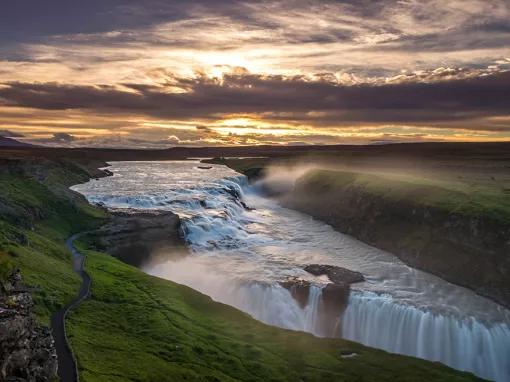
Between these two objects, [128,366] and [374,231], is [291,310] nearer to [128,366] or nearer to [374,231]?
[128,366]

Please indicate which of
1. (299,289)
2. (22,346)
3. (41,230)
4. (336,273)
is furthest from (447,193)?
(22,346)

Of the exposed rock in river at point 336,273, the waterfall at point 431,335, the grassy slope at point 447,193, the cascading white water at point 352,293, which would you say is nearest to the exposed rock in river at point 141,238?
the cascading white water at point 352,293

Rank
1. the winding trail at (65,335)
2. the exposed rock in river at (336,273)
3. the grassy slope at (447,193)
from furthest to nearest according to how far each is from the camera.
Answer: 1. the grassy slope at (447,193)
2. the exposed rock in river at (336,273)
3. the winding trail at (65,335)

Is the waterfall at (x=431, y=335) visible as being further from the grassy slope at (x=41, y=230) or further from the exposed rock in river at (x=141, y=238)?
the exposed rock in river at (x=141, y=238)

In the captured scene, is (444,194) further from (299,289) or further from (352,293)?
(299,289)

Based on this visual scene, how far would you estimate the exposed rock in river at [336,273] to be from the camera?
7049 cm

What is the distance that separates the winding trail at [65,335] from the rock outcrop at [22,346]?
3.29m

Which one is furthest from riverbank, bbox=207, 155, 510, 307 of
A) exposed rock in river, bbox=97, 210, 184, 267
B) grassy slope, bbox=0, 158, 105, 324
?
grassy slope, bbox=0, 158, 105, 324

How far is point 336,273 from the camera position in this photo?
73.4 metres

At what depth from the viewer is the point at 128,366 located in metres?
40.9

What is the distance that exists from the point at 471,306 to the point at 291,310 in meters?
23.6

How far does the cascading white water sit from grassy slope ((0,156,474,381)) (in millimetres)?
6630

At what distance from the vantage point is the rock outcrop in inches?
1123

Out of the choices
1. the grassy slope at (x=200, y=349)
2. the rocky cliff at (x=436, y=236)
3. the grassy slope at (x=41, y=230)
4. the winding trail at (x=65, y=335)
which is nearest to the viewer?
the winding trail at (x=65, y=335)
